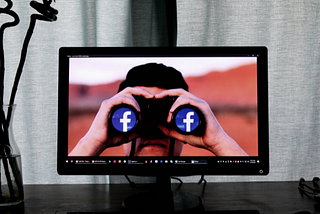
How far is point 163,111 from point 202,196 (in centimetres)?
30

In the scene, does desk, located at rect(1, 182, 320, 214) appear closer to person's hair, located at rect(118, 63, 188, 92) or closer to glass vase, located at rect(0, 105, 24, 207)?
glass vase, located at rect(0, 105, 24, 207)

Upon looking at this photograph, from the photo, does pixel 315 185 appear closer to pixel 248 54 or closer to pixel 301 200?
pixel 301 200

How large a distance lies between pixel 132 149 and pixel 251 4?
877mm

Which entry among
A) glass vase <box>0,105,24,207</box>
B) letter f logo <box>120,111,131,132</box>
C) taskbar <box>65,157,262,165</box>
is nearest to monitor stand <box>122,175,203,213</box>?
taskbar <box>65,157,262,165</box>

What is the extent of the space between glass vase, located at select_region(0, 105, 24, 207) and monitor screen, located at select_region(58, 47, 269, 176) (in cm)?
13

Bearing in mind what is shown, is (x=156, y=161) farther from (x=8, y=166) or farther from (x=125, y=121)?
(x=8, y=166)

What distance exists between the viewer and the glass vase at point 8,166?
2.59 ft

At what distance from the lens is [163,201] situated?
0.80 meters

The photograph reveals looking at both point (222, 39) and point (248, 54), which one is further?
point (222, 39)

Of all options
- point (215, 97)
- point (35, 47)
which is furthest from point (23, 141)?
point (215, 97)

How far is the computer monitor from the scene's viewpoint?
2.63ft

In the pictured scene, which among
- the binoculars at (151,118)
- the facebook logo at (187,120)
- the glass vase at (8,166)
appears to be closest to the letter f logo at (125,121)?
the binoculars at (151,118)

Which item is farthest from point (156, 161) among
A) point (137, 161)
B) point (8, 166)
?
point (8, 166)

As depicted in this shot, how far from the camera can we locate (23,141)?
1246mm
